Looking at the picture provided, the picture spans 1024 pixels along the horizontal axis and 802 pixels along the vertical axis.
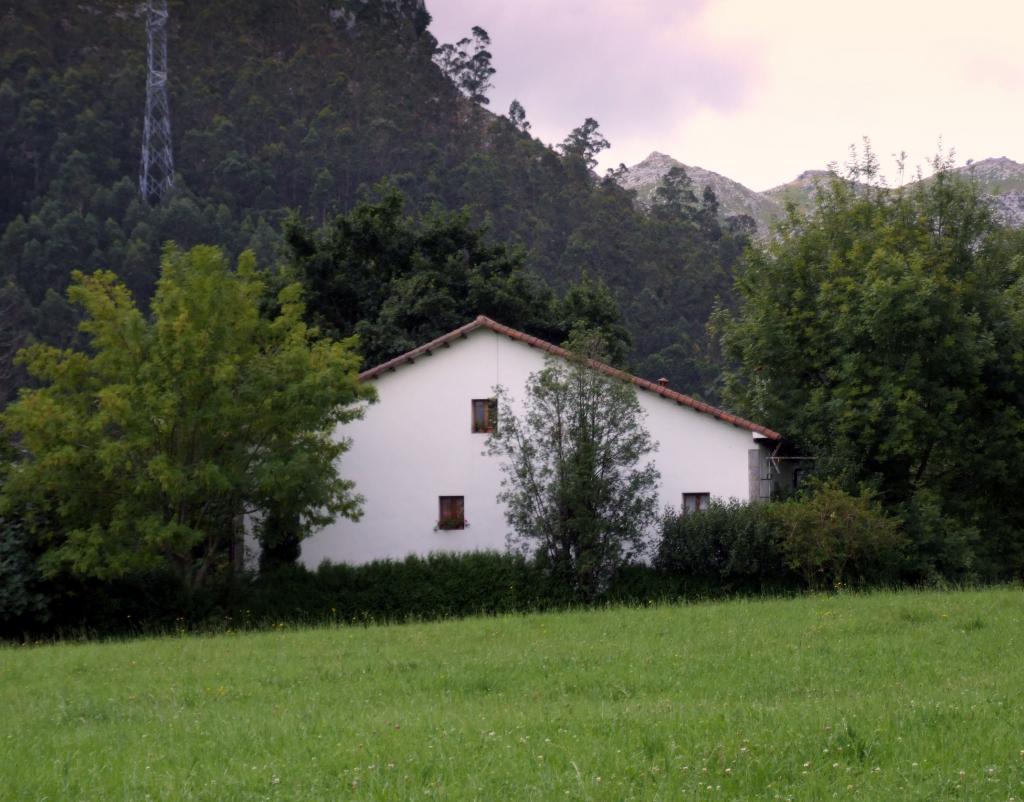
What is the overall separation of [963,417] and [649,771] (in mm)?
27484

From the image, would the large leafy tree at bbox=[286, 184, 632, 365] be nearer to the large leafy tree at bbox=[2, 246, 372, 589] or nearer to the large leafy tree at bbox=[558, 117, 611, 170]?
the large leafy tree at bbox=[2, 246, 372, 589]

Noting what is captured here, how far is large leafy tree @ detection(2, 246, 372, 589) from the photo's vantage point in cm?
2428

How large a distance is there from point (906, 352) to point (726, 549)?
7.82 meters

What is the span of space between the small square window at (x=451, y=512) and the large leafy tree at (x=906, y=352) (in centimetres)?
939

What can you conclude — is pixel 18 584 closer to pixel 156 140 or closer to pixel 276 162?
pixel 276 162

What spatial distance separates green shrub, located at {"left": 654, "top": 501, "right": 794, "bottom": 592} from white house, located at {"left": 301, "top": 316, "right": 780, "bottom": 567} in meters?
1.99

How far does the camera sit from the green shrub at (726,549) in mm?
27188

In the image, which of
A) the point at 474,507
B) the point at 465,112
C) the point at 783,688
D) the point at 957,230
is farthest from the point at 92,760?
the point at 465,112

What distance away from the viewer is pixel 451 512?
102 feet

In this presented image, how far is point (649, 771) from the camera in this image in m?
7.70

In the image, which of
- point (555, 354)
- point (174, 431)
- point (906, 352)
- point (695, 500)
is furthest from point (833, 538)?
point (174, 431)

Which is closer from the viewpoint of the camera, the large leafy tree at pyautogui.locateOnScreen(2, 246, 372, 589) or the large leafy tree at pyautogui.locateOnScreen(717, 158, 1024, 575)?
the large leafy tree at pyautogui.locateOnScreen(2, 246, 372, 589)

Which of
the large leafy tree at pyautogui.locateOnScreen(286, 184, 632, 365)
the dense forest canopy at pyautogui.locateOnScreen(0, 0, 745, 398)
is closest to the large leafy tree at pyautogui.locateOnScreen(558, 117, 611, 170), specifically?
the dense forest canopy at pyautogui.locateOnScreen(0, 0, 745, 398)

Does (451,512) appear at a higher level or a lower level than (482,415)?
lower
